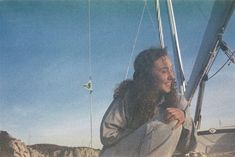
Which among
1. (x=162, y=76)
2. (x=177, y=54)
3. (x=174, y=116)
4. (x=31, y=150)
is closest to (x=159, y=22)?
(x=177, y=54)

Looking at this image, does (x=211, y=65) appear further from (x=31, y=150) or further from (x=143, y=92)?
(x=31, y=150)

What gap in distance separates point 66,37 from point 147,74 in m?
0.42

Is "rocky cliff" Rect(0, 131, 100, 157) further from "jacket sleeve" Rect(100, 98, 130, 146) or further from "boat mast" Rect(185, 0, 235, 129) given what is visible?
"boat mast" Rect(185, 0, 235, 129)

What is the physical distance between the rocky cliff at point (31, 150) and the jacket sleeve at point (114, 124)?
0.13 metres

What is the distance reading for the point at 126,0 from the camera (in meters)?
2.99

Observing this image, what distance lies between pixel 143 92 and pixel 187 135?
0.28 metres

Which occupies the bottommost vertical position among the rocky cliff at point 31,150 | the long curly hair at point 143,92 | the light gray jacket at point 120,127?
the rocky cliff at point 31,150

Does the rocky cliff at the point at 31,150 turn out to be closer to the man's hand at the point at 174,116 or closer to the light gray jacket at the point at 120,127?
the light gray jacket at the point at 120,127

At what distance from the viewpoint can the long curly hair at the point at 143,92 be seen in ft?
9.32

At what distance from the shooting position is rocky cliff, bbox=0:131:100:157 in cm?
292

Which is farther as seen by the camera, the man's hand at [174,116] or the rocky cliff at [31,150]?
the rocky cliff at [31,150]

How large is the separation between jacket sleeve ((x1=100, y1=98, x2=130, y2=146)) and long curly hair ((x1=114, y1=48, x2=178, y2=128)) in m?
0.03

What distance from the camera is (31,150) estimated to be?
2.93 meters

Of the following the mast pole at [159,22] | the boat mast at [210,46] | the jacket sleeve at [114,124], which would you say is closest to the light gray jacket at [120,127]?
the jacket sleeve at [114,124]
